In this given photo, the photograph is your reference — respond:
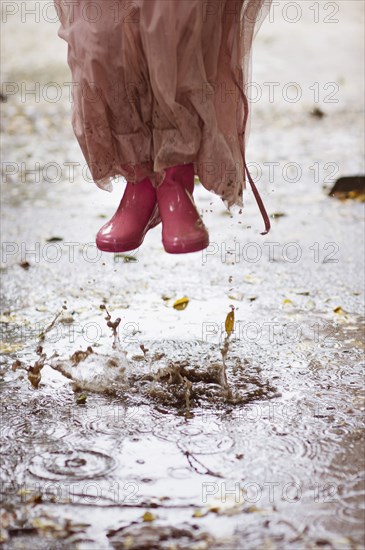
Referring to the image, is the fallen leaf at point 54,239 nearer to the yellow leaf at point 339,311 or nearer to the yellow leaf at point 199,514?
the yellow leaf at point 339,311

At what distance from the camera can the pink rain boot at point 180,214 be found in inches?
115

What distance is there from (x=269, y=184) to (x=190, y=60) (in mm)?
3448

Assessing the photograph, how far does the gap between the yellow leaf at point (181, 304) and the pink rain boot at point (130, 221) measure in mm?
929

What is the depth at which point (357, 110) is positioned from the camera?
8.40 meters

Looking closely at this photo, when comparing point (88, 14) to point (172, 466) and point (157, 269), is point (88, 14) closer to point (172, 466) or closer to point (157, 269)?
point (172, 466)

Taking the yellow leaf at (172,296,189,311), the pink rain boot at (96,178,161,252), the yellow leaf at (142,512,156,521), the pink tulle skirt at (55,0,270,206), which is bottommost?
the yellow leaf at (142,512,156,521)

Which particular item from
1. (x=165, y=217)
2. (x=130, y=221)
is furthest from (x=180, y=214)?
(x=130, y=221)

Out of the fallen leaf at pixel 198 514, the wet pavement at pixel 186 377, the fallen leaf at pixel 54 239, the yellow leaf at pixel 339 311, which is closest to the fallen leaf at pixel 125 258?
the wet pavement at pixel 186 377

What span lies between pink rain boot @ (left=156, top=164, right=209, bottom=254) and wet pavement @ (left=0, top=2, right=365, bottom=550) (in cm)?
50

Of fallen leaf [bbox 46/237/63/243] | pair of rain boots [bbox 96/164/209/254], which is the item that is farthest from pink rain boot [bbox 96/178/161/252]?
fallen leaf [bbox 46/237/63/243]

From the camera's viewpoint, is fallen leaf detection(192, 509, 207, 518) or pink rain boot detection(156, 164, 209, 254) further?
pink rain boot detection(156, 164, 209, 254)

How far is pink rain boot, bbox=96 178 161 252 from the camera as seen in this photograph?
307cm

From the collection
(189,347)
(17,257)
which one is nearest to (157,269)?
(17,257)

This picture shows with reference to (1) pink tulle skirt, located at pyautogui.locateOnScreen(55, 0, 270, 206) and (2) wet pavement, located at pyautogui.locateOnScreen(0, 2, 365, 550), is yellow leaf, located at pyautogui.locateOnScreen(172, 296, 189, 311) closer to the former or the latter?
(2) wet pavement, located at pyautogui.locateOnScreen(0, 2, 365, 550)
